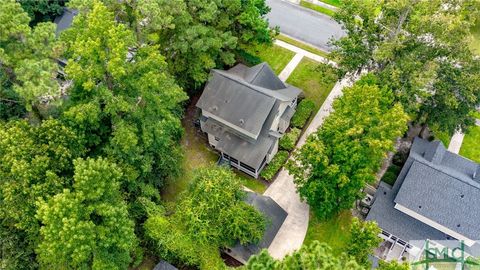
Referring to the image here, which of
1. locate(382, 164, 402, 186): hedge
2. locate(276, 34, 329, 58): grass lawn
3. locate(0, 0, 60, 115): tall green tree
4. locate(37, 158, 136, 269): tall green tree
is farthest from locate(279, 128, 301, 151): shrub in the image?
locate(0, 0, 60, 115): tall green tree

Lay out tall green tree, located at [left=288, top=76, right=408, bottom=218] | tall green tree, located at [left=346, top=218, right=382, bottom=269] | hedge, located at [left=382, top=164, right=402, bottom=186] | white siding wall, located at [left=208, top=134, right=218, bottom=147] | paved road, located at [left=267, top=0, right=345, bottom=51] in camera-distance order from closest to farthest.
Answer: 1. tall green tree, located at [left=346, top=218, right=382, bottom=269]
2. tall green tree, located at [left=288, top=76, right=408, bottom=218]
3. hedge, located at [left=382, top=164, right=402, bottom=186]
4. white siding wall, located at [left=208, top=134, right=218, bottom=147]
5. paved road, located at [left=267, top=0, right=345, bottom=51]

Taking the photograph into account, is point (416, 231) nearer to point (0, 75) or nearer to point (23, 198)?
point (23, 198)

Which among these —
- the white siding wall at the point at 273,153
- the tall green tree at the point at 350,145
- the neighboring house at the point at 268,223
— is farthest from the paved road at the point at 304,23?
the neighboring house at the point at 268,223

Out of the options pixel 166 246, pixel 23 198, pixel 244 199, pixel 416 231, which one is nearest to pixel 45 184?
pixel 23 198

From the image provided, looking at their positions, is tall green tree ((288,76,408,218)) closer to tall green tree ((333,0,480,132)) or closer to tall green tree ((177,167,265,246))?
tall green tree ((333,0,480,132))

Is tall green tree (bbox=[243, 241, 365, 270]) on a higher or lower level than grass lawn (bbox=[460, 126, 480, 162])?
lower

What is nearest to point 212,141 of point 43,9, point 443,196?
point 443,196
